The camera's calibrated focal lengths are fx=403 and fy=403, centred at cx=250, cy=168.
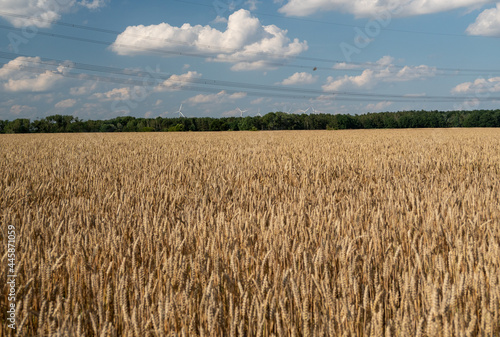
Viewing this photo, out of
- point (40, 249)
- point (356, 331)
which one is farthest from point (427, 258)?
point (40, 249)

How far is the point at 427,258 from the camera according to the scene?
2023 mm

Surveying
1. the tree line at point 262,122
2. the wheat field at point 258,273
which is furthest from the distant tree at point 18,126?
the wheat field at point 258,273

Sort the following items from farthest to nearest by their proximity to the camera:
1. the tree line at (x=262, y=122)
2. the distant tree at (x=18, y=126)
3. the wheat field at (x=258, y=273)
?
the distant tree at (x=18, y=126)
the tree line at (x=262, y=122)
the wheat field at (x=258, y=273)

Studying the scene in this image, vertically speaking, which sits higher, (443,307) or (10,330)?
(443,307)

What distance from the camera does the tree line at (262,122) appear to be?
73.5 metres

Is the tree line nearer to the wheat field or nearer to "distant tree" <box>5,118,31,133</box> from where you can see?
"distant tree" <box>5,118,31,133</box>

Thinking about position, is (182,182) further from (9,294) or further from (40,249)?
(9,294)

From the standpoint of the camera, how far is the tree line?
73.5 meters

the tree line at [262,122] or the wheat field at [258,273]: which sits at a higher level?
the tree line at [262,122]

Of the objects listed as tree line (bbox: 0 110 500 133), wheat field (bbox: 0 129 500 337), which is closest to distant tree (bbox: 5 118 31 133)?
tree line (bbox: 0 110 500 133)

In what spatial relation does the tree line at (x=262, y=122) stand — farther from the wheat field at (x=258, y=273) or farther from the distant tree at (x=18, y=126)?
the wheat field at (x=258, y=273)

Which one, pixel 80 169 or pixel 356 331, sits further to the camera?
pixel 80 169

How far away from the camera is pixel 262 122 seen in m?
90.8

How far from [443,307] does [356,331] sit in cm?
30
